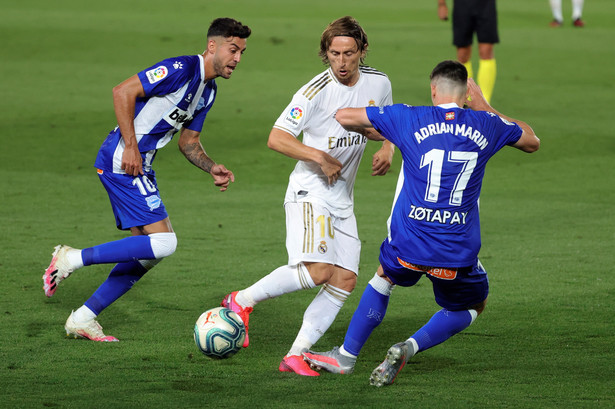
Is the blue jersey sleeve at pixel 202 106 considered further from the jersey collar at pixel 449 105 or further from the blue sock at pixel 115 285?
the jersey collar at pixel 449 105

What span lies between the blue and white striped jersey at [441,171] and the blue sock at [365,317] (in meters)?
0.36

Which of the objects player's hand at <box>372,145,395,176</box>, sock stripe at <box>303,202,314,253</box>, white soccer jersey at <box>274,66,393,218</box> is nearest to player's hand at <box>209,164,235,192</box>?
white soccer jersey at <box>274,66,393,218</box>

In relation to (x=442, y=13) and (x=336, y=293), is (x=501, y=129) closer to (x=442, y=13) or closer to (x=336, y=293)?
(x=336, y=293)

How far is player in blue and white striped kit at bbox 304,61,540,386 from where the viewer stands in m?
4.40

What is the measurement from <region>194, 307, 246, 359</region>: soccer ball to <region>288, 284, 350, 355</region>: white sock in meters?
0.32

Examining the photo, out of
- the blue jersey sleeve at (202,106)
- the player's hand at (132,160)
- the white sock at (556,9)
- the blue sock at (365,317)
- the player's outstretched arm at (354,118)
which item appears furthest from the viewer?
the white sock at (556,9)

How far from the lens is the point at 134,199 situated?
545cm

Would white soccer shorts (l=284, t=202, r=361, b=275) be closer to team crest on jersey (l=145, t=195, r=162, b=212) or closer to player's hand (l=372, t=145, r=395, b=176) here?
player's hand (l=372, t=145, r=395, b=176)

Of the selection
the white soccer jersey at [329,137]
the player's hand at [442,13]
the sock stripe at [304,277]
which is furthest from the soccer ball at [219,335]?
the player's hand at [442,13]

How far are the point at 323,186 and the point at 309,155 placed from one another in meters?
0.34

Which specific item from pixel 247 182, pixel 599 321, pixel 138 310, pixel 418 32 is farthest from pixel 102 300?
pixel 418 32

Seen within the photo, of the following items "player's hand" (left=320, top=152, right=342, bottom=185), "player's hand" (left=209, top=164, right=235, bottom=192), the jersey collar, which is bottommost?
"player's hand" (left=209, top=164, right=235, bottom=192)

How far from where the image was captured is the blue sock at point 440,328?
4.79 m

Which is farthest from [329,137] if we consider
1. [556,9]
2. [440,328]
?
[556,9]
